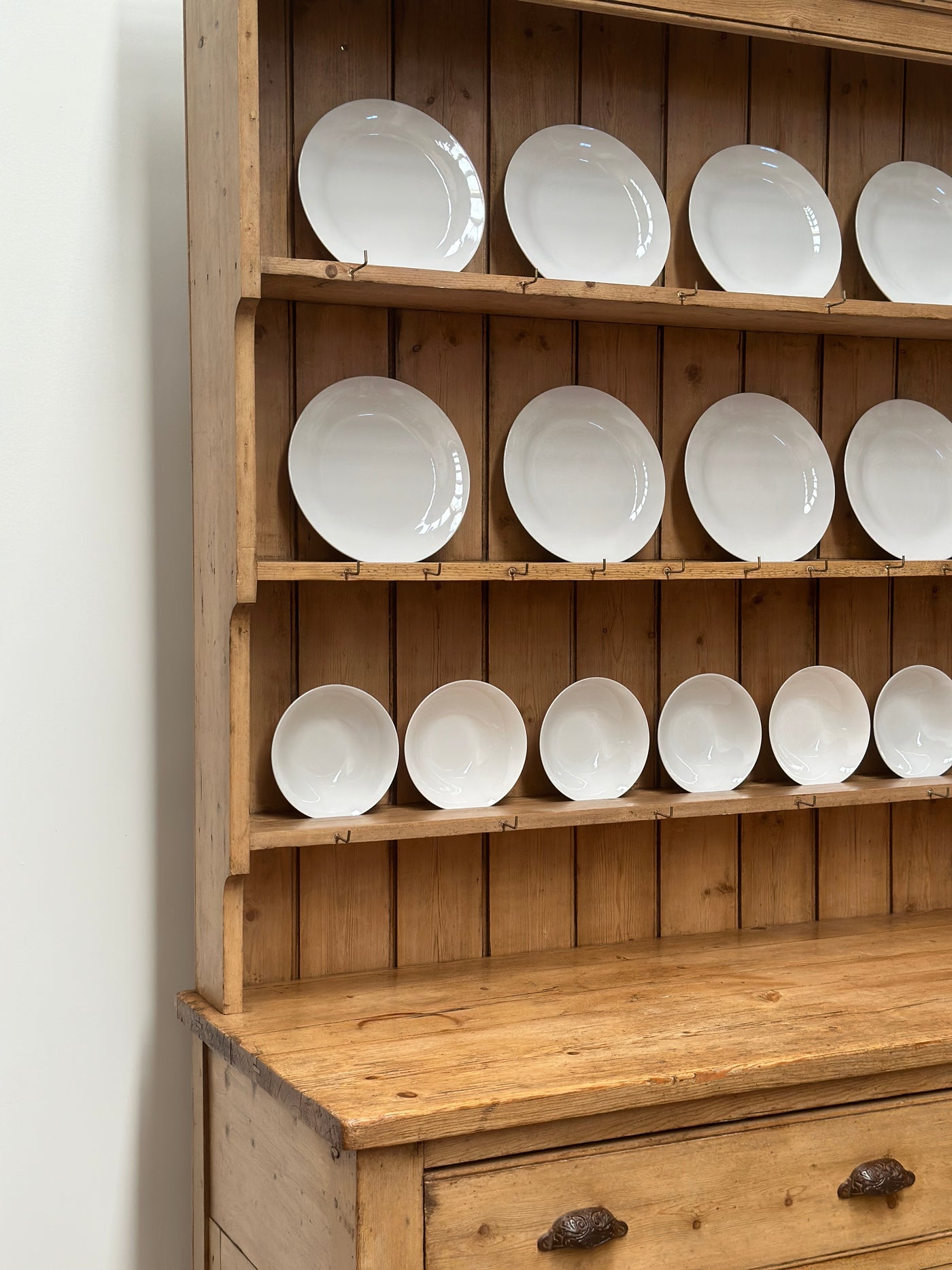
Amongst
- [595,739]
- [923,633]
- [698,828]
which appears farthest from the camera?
[923,633]

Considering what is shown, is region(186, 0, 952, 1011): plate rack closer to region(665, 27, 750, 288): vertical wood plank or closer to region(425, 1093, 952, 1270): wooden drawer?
region(665, 27, 750, 288): vertical wood plank

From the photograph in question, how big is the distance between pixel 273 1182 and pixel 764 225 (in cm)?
156

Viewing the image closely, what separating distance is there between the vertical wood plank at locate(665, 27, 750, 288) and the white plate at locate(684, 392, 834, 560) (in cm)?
22

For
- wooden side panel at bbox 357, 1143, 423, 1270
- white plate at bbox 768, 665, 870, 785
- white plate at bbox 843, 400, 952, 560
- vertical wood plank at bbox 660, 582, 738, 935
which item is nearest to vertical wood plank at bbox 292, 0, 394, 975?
vertical wood plank at bbox 660, 582, 738, 935

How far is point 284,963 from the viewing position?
1878 millimetres

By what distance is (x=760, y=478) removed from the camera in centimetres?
210

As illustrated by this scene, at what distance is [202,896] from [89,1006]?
28 cm

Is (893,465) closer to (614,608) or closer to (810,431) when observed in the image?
(810,431)

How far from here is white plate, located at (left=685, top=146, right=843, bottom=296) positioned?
6.68ft

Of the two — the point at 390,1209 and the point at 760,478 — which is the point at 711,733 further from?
the point at 390,1209

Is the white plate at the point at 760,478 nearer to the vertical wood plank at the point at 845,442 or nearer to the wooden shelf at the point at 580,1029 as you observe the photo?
the vertical wood plank at the point at 845,442

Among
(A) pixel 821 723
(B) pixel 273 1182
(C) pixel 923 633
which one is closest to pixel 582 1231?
(B) pixel 273 1182

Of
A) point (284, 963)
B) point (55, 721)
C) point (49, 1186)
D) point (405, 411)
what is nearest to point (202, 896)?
point (284, 963)

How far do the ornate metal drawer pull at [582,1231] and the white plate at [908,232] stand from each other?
148cm
